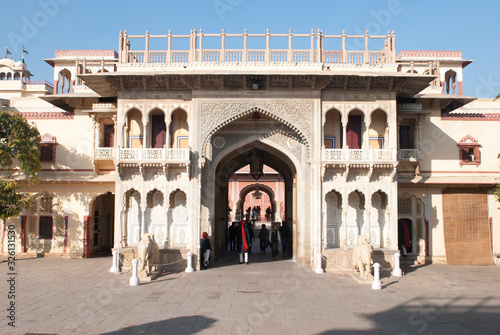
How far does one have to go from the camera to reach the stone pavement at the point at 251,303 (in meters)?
9.23

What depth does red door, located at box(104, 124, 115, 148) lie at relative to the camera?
21.3 meters

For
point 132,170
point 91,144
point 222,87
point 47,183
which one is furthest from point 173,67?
point 47,183

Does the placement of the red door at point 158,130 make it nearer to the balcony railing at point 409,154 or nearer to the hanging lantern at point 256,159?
the hanging lantern at point 256,159

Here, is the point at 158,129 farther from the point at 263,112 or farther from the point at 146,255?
the point at 146,255

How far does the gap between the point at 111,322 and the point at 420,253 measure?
15068mm

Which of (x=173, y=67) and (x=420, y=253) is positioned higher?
(x=173, y=67)

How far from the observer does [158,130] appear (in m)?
19.1

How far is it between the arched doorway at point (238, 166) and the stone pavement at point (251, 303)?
419 cm

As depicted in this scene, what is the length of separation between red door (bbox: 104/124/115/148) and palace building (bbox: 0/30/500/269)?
0.21 feet

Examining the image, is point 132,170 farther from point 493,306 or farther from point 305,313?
point 493,306

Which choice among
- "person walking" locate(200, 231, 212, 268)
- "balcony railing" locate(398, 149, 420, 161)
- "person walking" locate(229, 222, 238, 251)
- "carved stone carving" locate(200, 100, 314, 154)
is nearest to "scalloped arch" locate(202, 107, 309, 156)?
"carved stone carving" locate(200, 100, 314, 154)

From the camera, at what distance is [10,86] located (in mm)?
46438

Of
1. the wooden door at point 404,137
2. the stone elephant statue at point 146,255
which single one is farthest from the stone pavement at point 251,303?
the wooden door at point 404,137

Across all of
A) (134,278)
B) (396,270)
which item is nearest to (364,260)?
(396,270)
